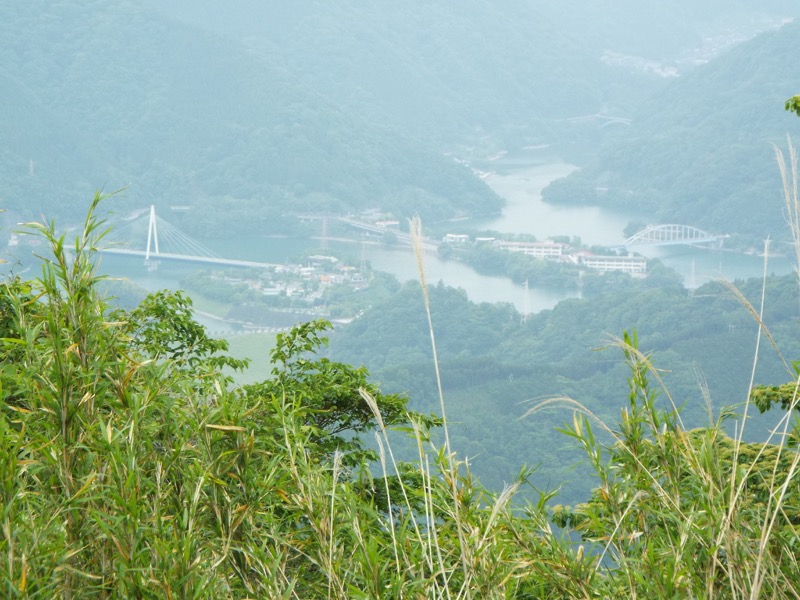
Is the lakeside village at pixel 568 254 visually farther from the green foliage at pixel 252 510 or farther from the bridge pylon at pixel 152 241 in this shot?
the green foliage at pixel 252 510

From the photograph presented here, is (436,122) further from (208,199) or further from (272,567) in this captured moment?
(272,567)

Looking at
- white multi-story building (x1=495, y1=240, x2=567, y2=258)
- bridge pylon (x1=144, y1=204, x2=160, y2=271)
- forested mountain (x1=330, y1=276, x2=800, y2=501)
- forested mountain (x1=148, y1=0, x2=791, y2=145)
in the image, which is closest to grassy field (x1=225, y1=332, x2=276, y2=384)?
Result: forested mountain (x1=330, y1=276, x2=800, y2=501)

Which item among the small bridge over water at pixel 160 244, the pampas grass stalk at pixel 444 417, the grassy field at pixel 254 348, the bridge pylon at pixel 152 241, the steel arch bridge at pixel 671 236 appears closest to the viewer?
the pampas grass stalk at pixel 444 417

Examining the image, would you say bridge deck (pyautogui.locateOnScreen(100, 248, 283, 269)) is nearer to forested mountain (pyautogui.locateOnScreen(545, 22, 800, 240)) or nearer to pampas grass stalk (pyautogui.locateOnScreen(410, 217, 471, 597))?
forested mountain (pyautogui.locateOnScreen(545, 22, 800, 240))

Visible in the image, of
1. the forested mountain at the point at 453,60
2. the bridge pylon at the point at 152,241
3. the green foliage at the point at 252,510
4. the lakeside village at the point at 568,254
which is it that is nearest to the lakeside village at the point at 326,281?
the lakeside village at the point at 568,254

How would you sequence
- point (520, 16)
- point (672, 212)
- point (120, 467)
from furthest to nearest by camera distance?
point (520, 16), point (672, 212), point (120, 467)

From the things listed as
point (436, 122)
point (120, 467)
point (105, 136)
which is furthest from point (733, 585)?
point (436, 122)

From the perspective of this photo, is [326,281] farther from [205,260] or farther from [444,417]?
[444,417]
